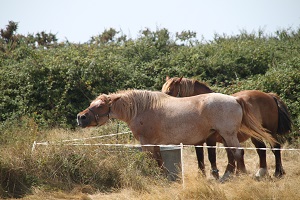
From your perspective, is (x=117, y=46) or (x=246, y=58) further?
(x=117, y=46)

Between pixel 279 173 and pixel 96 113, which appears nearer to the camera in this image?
pixel 96 113

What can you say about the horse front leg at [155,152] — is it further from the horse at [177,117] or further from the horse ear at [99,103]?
the horse ear at [99,103]

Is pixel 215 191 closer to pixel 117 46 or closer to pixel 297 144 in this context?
pixel 297 144

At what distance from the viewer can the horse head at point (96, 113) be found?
8711 mm

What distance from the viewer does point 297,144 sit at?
1168 centimetres

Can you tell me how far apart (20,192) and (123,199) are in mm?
1922

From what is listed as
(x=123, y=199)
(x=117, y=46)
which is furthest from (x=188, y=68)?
(x=123, y=199)

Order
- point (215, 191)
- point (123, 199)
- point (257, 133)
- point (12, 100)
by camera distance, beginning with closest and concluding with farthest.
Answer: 1. point (215, 191)
2. point (123, 199)
3. point (257, 133)
4. point (12, 100)

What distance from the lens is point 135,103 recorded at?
8820 mm

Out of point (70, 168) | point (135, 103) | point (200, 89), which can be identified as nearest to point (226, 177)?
point (135, 103)

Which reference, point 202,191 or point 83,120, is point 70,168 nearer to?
point 83,120

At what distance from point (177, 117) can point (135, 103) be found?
0.87 metres

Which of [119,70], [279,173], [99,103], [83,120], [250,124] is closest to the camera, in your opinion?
[250,124]

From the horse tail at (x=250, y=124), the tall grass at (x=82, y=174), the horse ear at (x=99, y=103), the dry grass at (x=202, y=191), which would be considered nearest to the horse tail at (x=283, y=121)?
the tall grass at (x=82, y=174)
